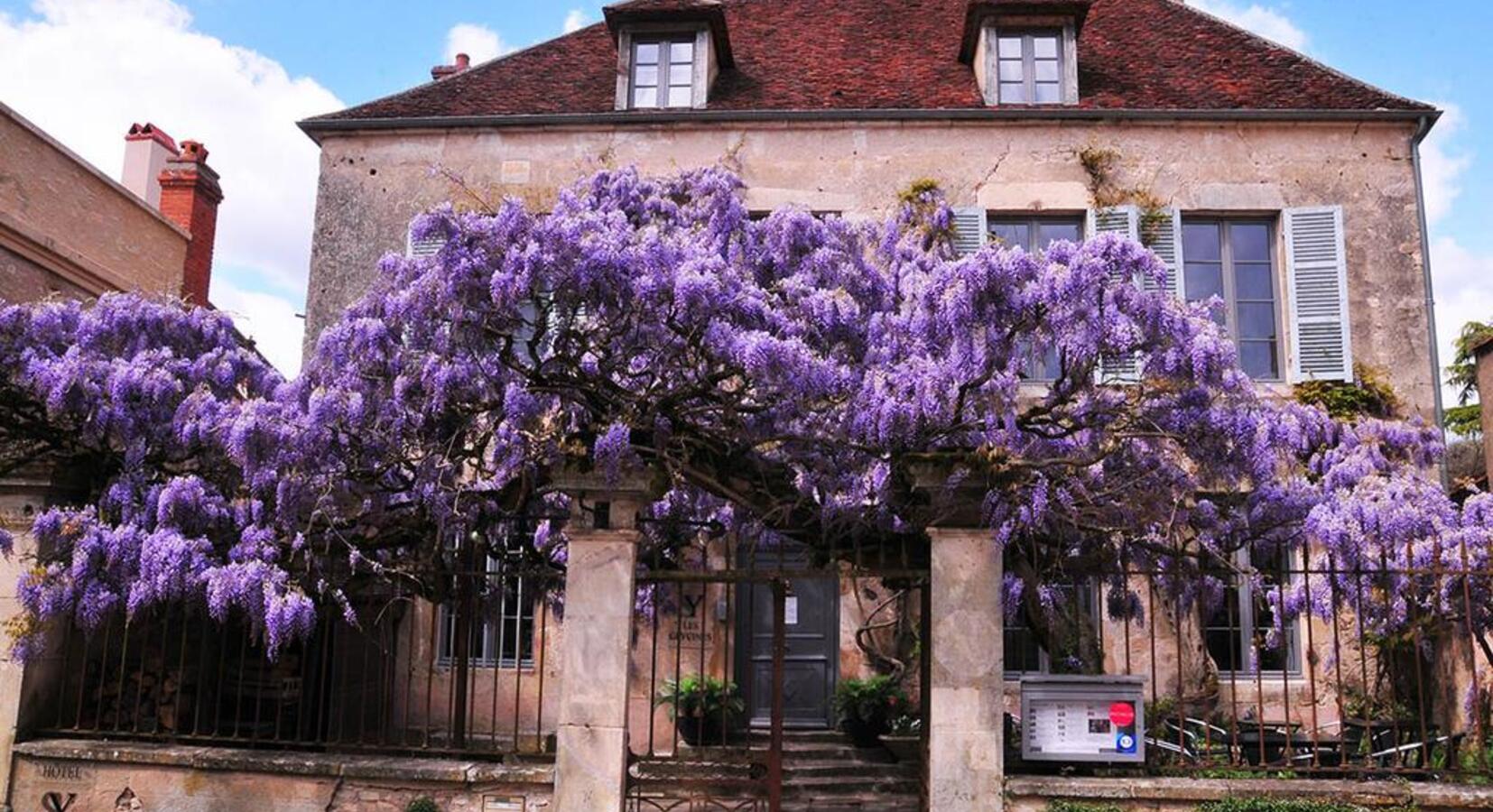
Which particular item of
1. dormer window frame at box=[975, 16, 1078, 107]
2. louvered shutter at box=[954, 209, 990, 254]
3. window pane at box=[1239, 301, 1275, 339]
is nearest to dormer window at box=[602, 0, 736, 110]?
dormer window frame at box=[975, 16, 1078, 107]

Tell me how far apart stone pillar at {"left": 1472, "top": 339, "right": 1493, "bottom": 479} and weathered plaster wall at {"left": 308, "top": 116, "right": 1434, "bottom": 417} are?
2.35 metres

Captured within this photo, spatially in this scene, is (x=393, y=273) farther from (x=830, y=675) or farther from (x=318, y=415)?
(x=830, y=675)

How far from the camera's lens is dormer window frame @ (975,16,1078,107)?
13.2m

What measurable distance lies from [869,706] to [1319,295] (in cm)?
624

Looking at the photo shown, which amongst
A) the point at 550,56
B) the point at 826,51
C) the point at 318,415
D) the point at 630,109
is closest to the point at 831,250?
the point at 318,415

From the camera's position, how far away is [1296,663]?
12.1 meters

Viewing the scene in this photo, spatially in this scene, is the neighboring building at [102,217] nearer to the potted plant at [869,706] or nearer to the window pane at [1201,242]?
the potted plant at [869,706]

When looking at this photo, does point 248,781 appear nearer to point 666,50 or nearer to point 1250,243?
point 666,50

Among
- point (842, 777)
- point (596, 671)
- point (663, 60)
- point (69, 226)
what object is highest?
point (663, 60)

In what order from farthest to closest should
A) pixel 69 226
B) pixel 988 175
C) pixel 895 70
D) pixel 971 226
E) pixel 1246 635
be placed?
pixel 69 226
pixel 895 70
pixel 988 175
pixel 971 226
pixel 1246 635

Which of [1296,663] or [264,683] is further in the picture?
[1296,663]

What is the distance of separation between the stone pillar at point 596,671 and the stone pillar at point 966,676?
1938 millimetres

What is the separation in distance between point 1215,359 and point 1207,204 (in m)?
5.96

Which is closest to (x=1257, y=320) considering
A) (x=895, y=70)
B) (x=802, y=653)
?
(x=895, y=70)
